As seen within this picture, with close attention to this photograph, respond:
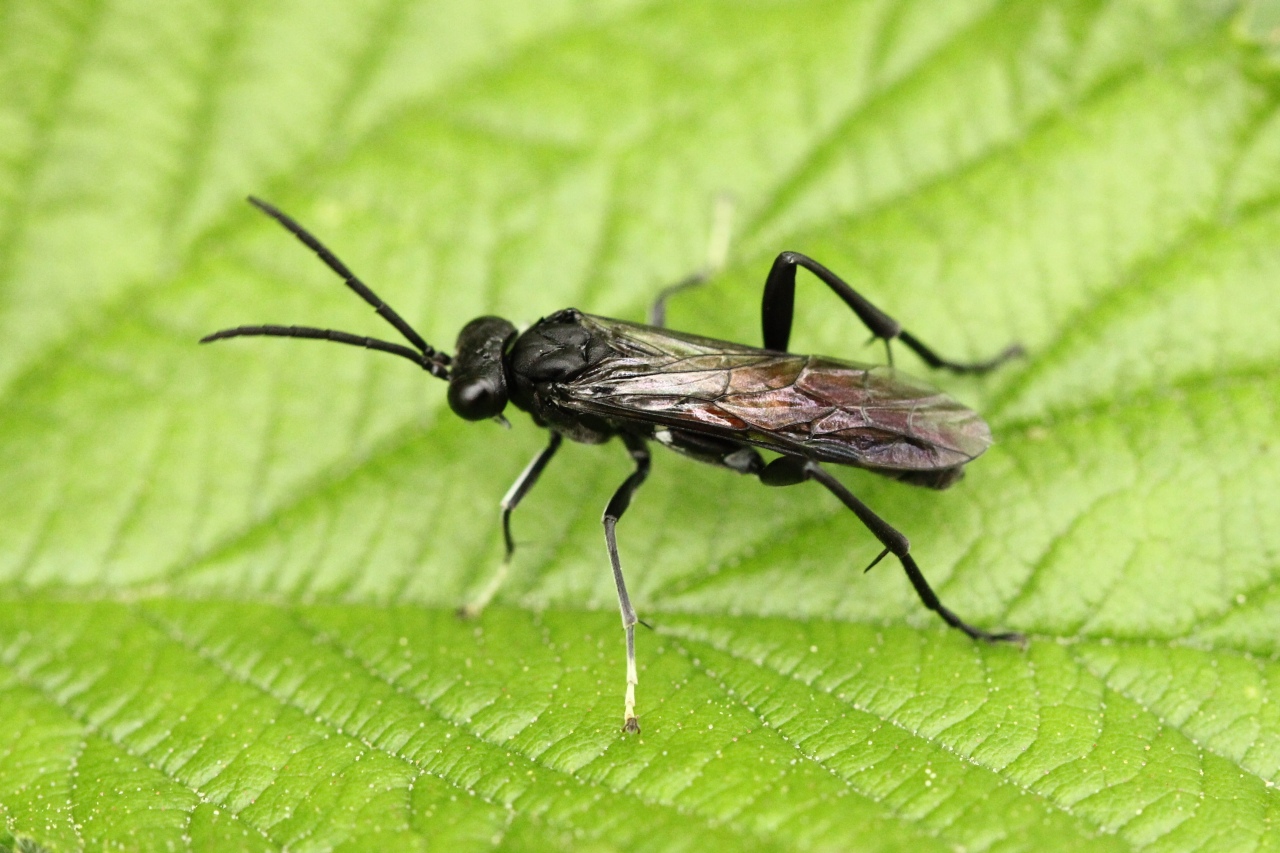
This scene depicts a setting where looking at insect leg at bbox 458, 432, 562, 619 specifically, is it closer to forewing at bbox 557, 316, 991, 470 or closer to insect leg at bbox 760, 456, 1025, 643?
forewing at bbox 557, 316, 991, 470

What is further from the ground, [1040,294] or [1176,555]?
[1040,294]

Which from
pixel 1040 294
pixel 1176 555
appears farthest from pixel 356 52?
pixel 1176 555

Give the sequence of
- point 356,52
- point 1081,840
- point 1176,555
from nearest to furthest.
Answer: point 1081,840 → point 1176,555 → point 356,52

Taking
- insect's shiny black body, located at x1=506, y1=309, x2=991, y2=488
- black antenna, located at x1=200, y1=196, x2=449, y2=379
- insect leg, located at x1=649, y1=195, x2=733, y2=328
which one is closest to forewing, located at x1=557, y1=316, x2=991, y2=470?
insect's shiny black body, located at x1=506, y1=309, x2=991, y2=488

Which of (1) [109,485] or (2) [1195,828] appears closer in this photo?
(2) [1195,828]

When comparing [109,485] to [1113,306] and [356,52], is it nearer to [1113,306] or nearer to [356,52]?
[356,52]

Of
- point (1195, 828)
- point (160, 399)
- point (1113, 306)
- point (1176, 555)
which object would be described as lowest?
point (1195, 828)

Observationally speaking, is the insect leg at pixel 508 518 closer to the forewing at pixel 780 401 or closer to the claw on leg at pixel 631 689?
the forewing at pixel 780 401

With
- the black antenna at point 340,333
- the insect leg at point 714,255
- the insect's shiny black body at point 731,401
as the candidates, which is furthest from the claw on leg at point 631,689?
the insect leg at point 714,255
